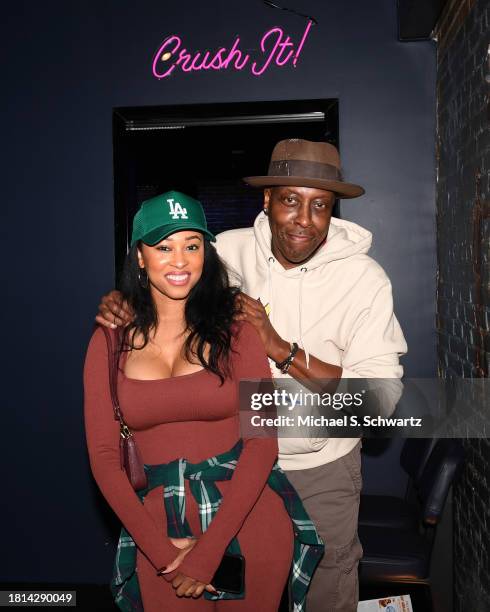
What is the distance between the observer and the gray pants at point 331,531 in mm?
2271

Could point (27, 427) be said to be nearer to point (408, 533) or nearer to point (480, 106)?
point (408, 533)

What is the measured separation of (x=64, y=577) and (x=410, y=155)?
10.5 feet

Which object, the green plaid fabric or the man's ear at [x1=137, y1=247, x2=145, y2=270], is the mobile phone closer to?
the green plaid fabric

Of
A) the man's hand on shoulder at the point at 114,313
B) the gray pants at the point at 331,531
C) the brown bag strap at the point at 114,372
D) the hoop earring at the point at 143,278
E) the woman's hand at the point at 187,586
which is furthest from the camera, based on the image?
the gray pants at the point at 331,531

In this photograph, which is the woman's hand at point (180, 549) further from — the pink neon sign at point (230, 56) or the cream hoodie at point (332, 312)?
the pink neon sign at point (230, 56)

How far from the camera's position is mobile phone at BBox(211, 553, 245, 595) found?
5.56 ft

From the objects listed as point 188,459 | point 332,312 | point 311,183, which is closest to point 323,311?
point 332,312

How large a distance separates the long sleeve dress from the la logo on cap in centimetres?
43

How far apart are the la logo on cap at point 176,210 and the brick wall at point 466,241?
Answer: 116 cm

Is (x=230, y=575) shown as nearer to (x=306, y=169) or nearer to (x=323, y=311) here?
(x=323, y=311)

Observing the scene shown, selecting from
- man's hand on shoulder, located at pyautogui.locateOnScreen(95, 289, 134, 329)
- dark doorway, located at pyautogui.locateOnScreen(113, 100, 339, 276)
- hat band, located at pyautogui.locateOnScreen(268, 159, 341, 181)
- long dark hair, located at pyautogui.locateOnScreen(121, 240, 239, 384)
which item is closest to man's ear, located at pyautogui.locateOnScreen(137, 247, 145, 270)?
long dark hair, located at pyautogui.locateOnScreen(121, 240, 239, 384)

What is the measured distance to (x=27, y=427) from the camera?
3732 millimetres

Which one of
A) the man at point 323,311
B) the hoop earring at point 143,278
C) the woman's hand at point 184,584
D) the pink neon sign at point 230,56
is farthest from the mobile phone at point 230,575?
the pink neon sign at point 230,56

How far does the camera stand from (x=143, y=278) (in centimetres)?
201
